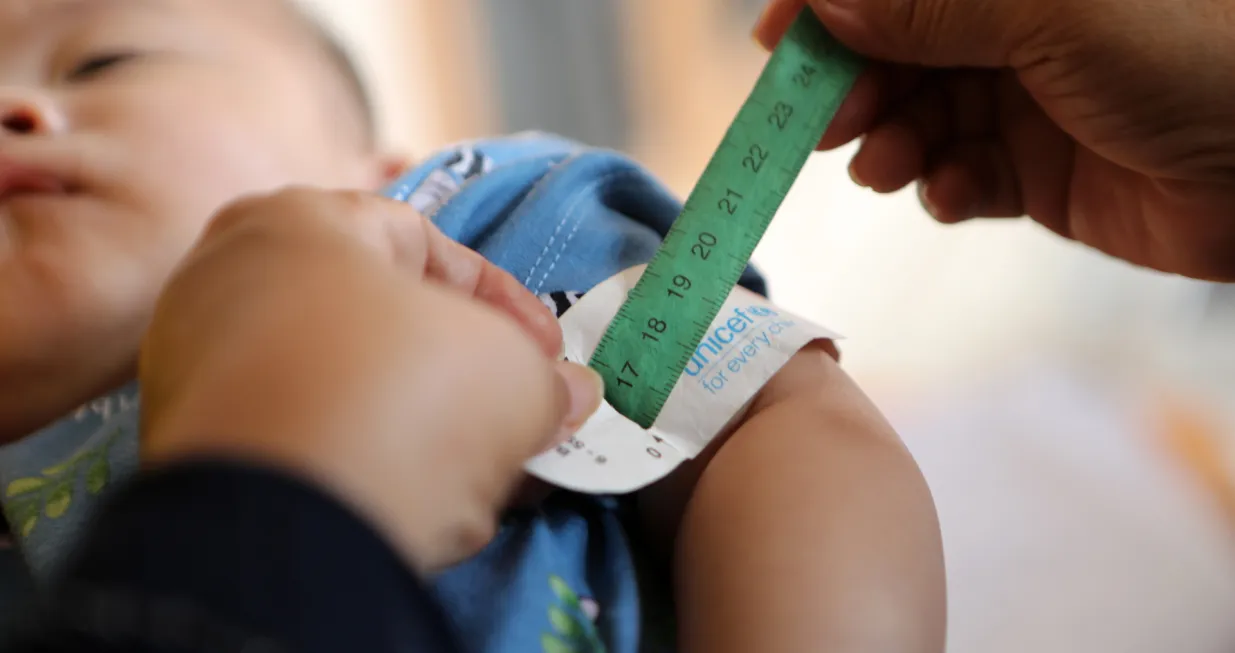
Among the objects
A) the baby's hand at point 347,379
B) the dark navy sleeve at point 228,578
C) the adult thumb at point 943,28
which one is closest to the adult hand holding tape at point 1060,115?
the adult thumb at point 943,28

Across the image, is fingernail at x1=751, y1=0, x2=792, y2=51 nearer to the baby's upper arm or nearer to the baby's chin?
the baby's upper arm

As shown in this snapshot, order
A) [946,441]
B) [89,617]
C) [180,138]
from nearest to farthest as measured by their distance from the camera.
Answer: [89,617], [180,138], [946,441]

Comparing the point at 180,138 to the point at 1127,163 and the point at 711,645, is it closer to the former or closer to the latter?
the point at 711,645

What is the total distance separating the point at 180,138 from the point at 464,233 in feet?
0.81

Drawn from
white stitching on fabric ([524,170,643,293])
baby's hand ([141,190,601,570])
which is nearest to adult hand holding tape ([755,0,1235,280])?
white stitching on fabric ([524,170,643,293])

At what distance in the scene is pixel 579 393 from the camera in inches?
17.8

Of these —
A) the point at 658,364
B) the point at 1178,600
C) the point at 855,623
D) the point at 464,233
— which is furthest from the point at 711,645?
the point at 1178,600

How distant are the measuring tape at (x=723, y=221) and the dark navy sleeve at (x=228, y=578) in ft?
1.10

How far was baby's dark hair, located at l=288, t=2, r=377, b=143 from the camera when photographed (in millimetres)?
952

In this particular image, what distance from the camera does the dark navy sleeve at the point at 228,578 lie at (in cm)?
24

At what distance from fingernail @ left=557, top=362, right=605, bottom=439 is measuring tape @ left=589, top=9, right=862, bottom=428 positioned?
0.12 meters

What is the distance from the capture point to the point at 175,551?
0.25 m

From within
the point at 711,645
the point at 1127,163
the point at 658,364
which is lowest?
the point at 711,645

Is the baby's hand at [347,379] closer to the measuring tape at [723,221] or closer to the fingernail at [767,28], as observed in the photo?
the measuring tape at [723,221]
